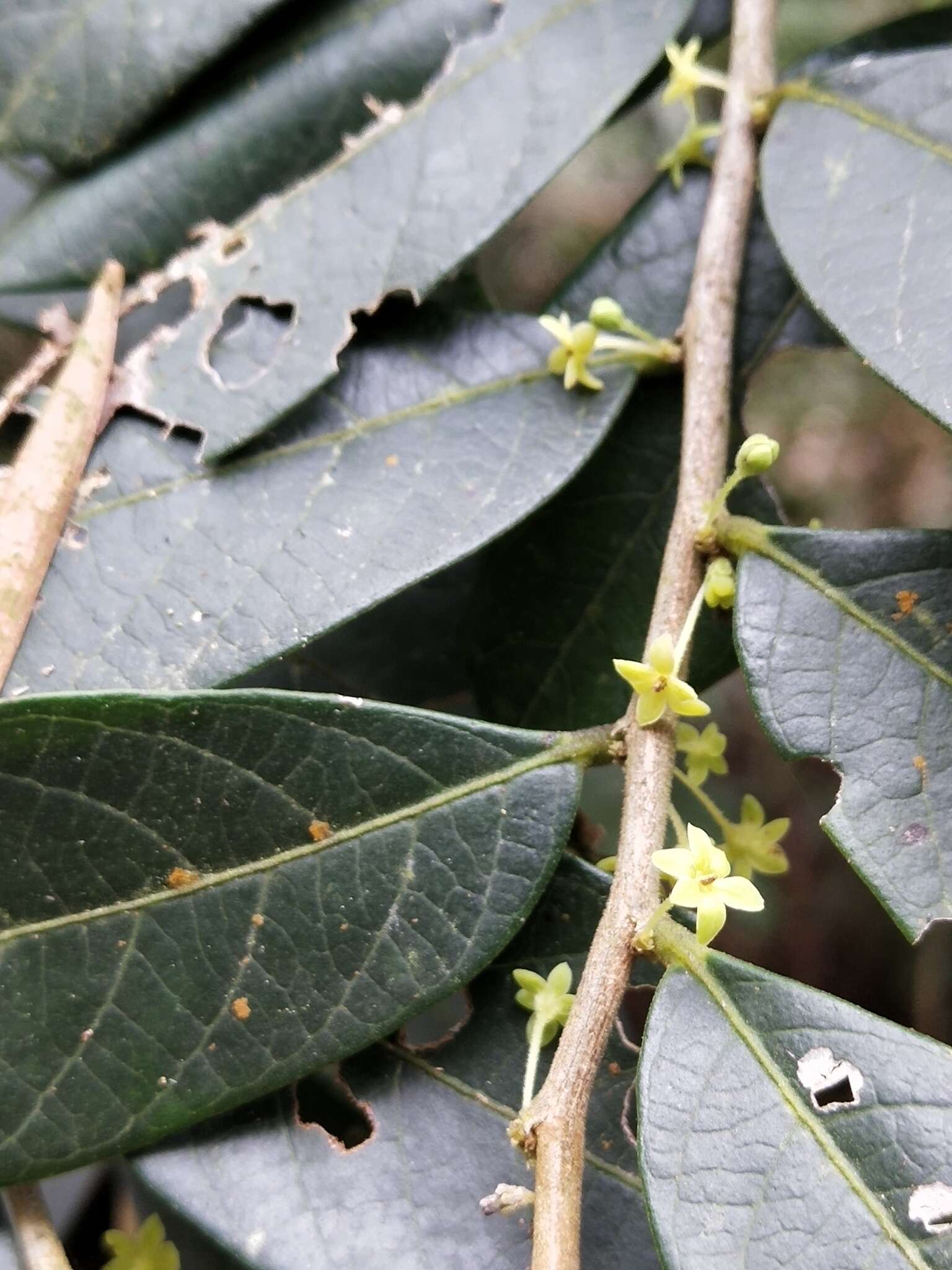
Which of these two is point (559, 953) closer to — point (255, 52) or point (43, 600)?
point (43, 600)

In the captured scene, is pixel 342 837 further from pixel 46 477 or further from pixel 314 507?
pixel 46 477

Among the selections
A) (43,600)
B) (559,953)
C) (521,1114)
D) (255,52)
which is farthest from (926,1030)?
(255,52)

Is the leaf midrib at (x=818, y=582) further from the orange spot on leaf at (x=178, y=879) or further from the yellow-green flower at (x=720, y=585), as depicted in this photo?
the orange spot on leaf at (x=178, y=879)

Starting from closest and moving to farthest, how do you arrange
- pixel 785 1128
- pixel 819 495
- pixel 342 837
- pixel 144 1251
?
1. pixel 785 1128
2. pixel 342 837
3. pixel 144 1251
4. pixel 819 495

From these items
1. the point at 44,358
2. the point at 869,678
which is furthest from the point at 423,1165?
the point at 44,358

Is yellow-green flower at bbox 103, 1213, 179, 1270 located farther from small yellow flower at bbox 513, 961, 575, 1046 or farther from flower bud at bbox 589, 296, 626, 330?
flower bud at bbox 589, 296, 626, 330

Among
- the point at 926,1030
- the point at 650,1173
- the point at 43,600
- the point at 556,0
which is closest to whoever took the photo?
the point at 650,1173

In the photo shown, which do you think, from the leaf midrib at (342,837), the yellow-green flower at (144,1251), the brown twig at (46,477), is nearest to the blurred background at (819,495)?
the brown twig at (46,477)
